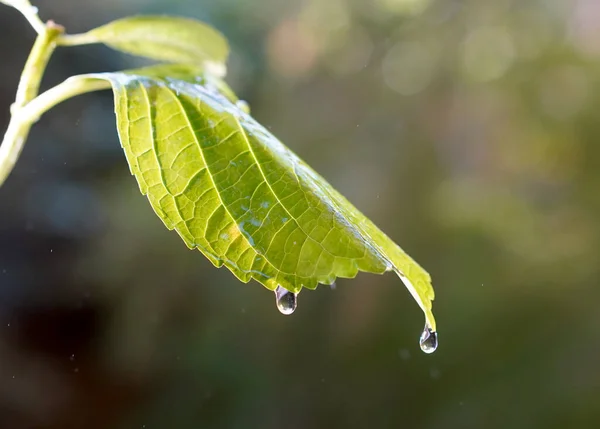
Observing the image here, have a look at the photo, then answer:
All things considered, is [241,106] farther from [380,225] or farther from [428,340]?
[380,225]

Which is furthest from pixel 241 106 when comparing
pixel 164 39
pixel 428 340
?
pixel 428 340

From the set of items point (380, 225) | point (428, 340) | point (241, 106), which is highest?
point (241, 106)

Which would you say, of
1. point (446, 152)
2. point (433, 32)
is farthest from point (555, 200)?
point (433, 32)

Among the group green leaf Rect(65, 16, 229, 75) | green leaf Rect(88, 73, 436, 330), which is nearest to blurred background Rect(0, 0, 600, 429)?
green leaf Rect(65, 16, 229, 75)

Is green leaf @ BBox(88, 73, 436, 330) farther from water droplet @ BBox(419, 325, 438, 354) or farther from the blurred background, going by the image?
the blurred background

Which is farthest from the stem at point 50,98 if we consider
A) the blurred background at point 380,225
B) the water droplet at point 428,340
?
the blurred background at point 380,225

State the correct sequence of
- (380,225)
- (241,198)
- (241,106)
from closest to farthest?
1. (241,198)
2. (241,106)
3. (380,225)

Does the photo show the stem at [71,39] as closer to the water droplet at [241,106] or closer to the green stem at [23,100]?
the green stem at [23,100]

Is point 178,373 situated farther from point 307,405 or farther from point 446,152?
point 446,152
